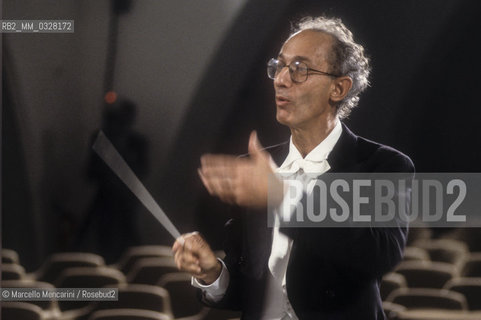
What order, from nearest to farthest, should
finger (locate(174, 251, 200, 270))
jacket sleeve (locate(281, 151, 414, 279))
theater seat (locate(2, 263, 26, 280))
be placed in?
jacket sleeve (locate(281, 151, 414, 279)) < finger (locate(174, 251, 200, 270)) < theater seat (locate(2, 263, 26, 280))

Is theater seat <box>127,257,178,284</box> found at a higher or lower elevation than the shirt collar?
lower

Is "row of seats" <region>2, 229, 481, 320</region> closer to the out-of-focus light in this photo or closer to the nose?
the out-of-focus light

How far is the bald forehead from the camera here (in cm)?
179

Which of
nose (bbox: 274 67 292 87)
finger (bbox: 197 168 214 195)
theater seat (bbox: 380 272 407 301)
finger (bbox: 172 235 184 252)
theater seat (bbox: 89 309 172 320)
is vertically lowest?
theater seat (bbox: 89 309 172 320)

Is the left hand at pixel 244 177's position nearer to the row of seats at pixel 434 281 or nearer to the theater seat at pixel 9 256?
the row of seats at pixel 434 281

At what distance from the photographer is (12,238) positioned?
196 centimetres

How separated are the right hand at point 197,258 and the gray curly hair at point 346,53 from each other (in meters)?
0.59

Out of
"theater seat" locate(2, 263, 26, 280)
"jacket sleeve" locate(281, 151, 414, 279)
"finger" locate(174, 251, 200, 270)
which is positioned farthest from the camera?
"theater seat" locate(2, 263, 26, 280)

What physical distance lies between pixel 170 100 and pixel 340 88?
0.53 m

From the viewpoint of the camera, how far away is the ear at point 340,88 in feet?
5.93

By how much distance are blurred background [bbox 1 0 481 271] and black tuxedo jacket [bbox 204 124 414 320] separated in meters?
0.06

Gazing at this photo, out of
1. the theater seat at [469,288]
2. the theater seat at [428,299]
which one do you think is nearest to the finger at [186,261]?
the theater seat at [428,299]

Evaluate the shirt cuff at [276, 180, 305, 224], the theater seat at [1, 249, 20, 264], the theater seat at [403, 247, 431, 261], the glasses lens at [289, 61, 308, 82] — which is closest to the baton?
the shirt cuff at [276, 180, 305, 224]

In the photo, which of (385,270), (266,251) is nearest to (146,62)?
(266,251)
